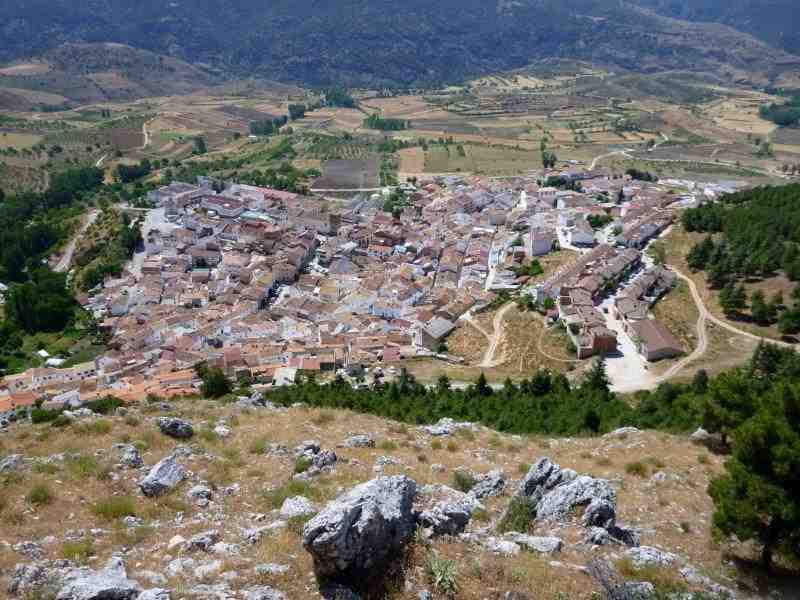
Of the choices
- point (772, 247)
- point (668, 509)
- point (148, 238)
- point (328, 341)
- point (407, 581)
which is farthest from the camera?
point (148, 238)

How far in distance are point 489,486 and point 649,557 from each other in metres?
3.82

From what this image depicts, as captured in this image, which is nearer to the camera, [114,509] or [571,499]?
[114,509]

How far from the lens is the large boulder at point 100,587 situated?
7.56 metres

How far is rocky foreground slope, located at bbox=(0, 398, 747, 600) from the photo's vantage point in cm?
827

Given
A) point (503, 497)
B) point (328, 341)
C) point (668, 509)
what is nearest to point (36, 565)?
point (503, 497)

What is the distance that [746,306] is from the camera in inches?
1597

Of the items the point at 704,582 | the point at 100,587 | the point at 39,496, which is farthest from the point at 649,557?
the point at 39,496

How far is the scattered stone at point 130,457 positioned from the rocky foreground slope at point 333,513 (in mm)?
48

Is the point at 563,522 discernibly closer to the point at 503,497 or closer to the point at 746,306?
the point at 503,497

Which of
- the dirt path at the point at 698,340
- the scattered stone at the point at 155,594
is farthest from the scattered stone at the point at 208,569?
the dirt path at the point at 698,340

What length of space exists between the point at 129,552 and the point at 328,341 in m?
31.0

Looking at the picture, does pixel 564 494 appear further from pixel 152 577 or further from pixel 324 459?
pixel 152 577

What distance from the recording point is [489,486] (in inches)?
510

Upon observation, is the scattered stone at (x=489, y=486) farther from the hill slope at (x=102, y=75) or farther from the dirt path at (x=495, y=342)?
the hill slope at (x=102, y=75)
